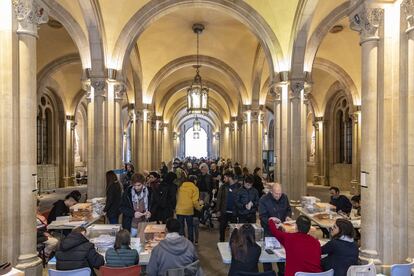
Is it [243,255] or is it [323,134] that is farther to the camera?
[323,134]

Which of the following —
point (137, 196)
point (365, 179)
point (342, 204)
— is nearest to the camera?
point (365, 179)

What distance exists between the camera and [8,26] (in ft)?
16.3

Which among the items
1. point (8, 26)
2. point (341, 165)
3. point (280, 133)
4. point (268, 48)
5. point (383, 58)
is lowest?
point (341, 165)

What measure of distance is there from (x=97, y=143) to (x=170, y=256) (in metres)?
6.67

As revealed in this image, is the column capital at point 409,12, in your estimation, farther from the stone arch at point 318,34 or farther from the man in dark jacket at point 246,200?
the stone arch at point 318,34

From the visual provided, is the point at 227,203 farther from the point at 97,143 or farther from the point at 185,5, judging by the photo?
the point at 185,5

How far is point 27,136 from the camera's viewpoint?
207 inches

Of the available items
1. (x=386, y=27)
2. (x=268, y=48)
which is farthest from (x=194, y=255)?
(x=268, y=48)

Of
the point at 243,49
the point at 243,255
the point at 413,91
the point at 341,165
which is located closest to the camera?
the point at 243,255

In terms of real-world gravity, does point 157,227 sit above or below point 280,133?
below

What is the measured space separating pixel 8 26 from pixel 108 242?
10.6ft

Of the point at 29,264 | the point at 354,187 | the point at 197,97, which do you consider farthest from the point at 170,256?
the point at 354,187

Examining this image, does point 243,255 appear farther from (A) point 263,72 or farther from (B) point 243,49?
(A) point 263,72

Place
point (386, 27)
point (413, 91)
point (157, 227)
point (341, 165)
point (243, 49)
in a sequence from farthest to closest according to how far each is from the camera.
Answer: point (341, 165), point (243, 49), point (157, 227), point (386, 27), point (413, 91)
